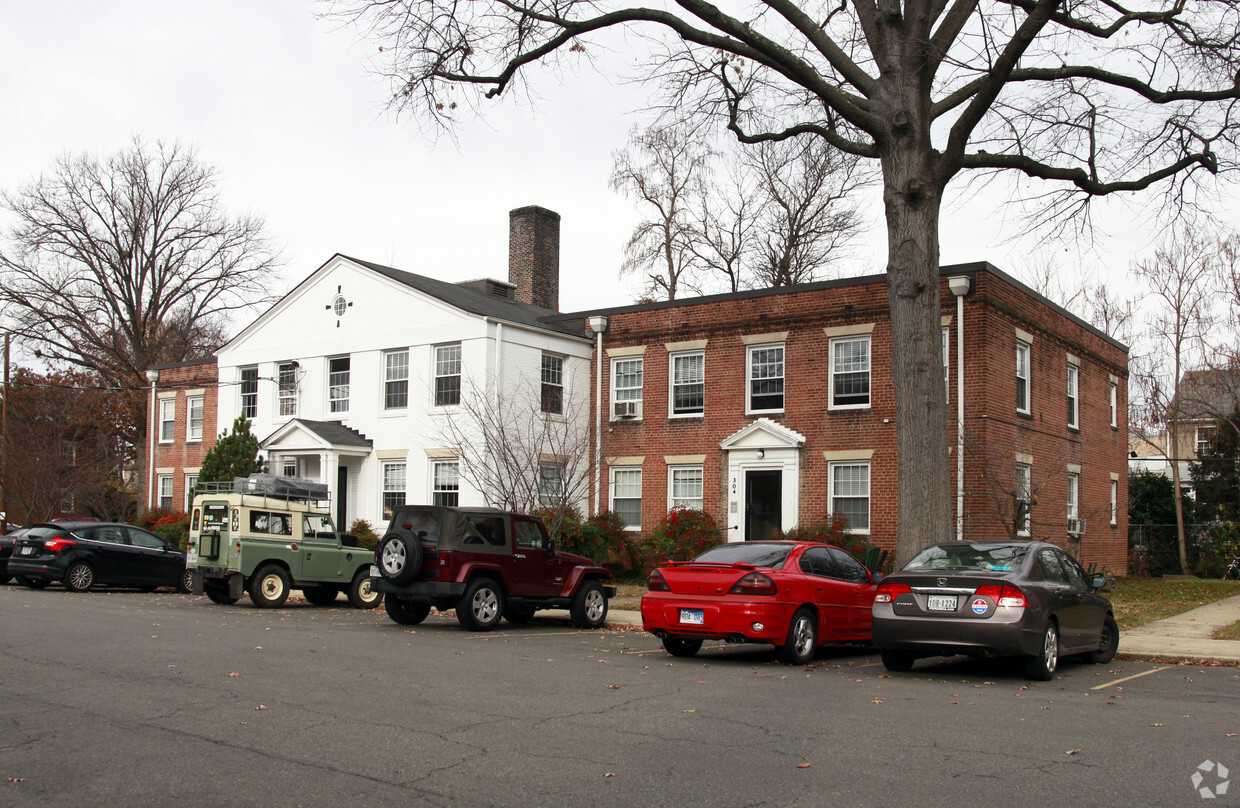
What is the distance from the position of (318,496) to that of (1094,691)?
15.6m

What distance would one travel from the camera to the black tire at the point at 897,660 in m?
11.4

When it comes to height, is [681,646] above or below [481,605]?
below

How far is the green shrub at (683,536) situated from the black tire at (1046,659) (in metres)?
12.8

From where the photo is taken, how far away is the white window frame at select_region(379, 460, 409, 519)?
27.8 meters

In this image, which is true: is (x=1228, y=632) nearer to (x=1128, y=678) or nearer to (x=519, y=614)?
(x=1128, y=678)

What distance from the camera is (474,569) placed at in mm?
14703

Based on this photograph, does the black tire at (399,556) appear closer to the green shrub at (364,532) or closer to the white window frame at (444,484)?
the white window frame at (444,484)

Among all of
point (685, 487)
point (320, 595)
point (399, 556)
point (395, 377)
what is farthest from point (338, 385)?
point (399, 556)

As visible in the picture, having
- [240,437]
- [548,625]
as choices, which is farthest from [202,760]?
[240,437]

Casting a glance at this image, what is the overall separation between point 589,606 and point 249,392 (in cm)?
1916

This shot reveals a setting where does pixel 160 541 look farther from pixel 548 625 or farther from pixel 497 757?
pixel 497 757

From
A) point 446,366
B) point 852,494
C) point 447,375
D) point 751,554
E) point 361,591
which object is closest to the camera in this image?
point 751,554

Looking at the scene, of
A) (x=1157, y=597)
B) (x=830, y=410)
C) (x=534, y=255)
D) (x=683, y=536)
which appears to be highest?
(x=534, y=255)

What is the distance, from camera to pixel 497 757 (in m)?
6.63
